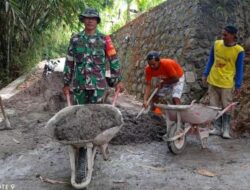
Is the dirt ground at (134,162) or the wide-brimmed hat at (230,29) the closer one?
the dirt ground at (134,162)

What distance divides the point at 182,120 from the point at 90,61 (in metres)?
1.53

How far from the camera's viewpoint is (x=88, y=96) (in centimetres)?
432

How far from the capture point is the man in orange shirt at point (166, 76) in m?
5.58

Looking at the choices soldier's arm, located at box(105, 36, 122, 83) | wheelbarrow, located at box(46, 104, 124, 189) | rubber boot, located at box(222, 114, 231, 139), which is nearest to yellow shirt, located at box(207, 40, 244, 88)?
rubber boot, located at box(222, 114, 231, 139)

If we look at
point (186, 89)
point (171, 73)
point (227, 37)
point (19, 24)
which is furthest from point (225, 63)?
point (19, 24)

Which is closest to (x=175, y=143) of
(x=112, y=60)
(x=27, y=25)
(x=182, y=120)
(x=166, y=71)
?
(x=182, y=120)

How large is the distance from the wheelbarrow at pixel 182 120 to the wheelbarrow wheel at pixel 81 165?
4.52 ft

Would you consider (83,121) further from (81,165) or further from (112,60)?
(112,60)

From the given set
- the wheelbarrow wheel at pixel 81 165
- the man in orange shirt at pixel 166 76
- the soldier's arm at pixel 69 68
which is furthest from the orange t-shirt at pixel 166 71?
the wheelbarrow wheel at pixel 81 165

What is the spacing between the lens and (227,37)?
216 inches

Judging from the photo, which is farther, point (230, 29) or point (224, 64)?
point (224, 64)

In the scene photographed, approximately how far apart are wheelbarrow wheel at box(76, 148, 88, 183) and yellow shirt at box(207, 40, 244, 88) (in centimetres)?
279

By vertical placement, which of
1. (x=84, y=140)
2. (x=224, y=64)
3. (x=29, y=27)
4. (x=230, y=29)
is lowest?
(x=84, y=140)

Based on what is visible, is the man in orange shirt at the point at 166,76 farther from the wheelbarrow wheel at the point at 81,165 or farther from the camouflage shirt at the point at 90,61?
the wheelbarrow wheel at the point at 81,165
